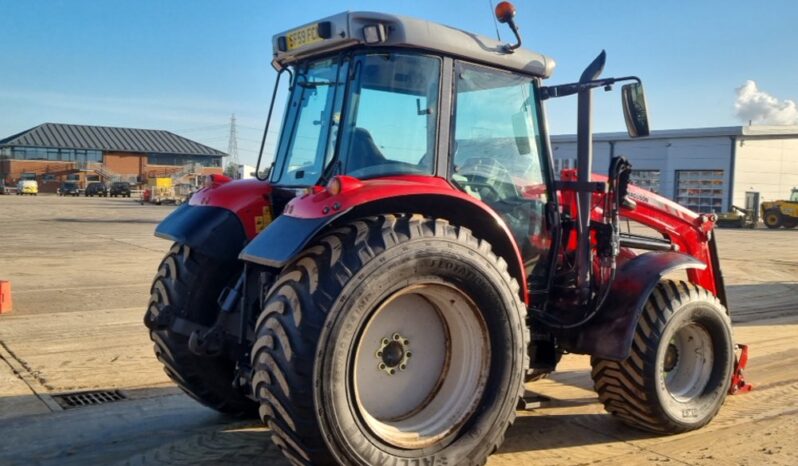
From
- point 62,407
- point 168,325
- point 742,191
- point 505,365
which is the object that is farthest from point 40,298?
point 742,191

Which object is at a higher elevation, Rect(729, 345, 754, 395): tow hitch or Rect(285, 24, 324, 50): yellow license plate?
Rect(285, 24, 324, 50): yellow license plate

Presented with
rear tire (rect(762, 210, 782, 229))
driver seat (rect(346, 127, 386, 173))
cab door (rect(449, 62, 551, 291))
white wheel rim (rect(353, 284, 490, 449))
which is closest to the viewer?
white wheel rim (rect(353, 284, 490, 449))

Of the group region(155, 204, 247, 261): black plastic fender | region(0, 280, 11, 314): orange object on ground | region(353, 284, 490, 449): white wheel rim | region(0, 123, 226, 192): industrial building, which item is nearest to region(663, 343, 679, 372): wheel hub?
region(353, 284, 490, 449): white wheel rim

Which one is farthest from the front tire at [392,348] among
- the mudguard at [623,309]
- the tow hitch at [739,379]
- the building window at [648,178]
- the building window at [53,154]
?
the building window at [53,154]

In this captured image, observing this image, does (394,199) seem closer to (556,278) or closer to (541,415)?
(556,278)

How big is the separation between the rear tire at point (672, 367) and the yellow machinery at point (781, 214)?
38.2 meters

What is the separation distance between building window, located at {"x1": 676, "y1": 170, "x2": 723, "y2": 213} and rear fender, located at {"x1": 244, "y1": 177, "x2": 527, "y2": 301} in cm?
4463

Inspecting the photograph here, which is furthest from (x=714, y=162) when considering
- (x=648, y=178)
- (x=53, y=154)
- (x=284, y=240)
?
(x=53, y=154)

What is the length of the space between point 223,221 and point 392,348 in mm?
1471

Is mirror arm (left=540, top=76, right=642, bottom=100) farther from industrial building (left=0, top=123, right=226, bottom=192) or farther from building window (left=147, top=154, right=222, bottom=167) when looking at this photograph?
building window (left=147, top=154, right=222, bottom=167)

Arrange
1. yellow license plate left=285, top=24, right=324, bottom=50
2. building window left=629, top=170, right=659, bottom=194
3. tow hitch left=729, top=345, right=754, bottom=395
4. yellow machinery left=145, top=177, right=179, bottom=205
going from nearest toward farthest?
yellow license plate left=285, top=24, right=324, bottom=50 → tow hitch left=729, top=345, right=754, bottom=395 → building window left=629, top=170, right=659, bottom=194 → yellow machinery left=145, top=177, right=179, bottom=205

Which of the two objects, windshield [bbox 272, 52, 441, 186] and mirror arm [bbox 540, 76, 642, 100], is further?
mirror arm [bbox 540, 76, 642, 100]

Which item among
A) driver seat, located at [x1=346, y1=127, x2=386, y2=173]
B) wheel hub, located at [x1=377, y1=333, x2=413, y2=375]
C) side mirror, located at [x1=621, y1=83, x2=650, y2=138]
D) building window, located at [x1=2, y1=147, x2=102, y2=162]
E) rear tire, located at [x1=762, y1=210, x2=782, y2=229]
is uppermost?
building window, located at [x1=2, y1=147, x2=102, y2=162]

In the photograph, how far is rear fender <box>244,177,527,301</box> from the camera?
11.1 ft
